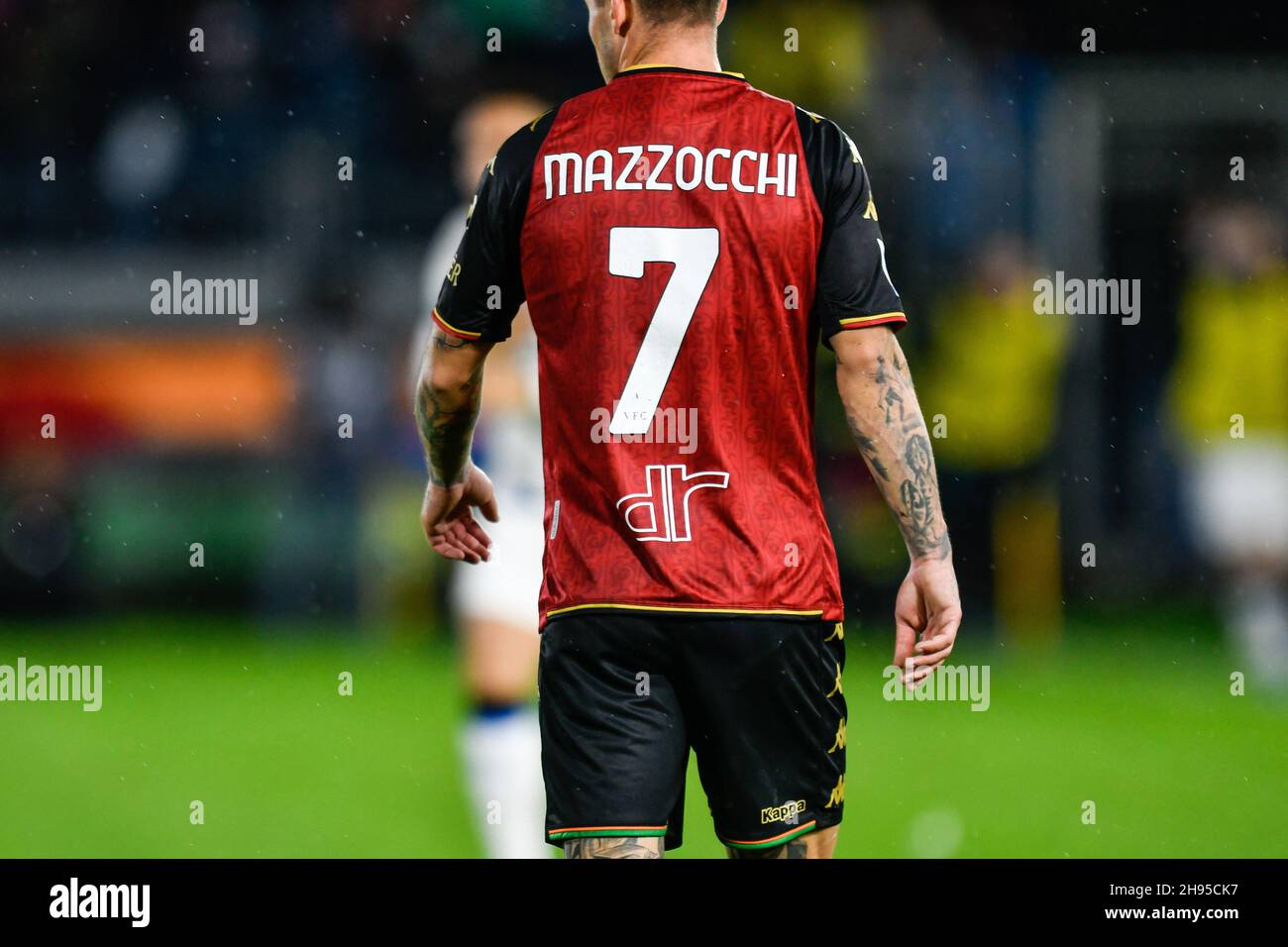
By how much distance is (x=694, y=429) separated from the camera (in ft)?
9.60

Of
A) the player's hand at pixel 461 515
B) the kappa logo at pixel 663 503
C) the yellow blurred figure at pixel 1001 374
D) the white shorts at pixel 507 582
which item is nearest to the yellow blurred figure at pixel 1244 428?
the yellow blurred figure at pixel 1001 374

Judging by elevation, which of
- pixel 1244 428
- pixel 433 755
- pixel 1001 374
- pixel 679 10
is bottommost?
pixel 433 755

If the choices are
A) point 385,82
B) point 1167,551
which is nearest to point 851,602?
point 1167,551

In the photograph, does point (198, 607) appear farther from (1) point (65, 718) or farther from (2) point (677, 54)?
(2) point (677, 54)

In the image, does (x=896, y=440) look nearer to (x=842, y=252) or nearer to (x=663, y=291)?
(x=842, y=252)

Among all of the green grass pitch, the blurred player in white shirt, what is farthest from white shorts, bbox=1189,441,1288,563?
the blurred player in white shirt

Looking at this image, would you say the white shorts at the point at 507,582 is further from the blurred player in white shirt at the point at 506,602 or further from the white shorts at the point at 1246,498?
the white shorts at the point at 1246,498

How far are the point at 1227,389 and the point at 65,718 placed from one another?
225 inches

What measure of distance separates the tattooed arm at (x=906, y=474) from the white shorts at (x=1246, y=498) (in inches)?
235

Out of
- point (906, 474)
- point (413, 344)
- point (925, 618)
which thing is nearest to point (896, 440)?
point (906, 474)

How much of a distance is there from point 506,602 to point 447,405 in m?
1.66

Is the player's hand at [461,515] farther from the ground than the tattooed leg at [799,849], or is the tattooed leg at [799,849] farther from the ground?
the player's hand at [461,515]

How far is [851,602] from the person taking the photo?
9680 millimetres

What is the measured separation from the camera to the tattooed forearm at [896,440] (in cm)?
299
